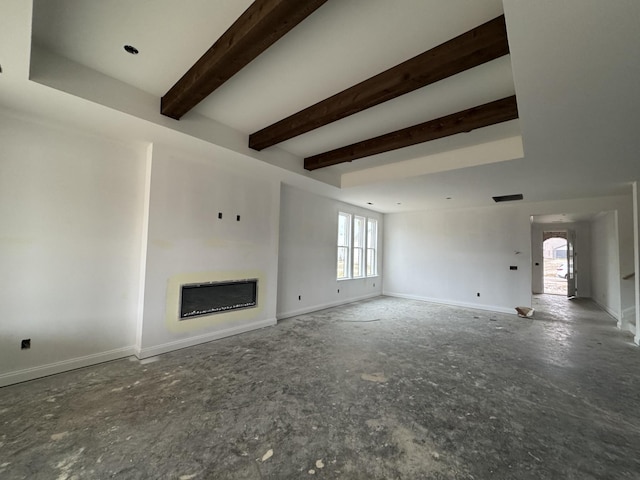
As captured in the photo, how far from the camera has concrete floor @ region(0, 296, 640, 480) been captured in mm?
1627

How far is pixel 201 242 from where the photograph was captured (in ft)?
12.3

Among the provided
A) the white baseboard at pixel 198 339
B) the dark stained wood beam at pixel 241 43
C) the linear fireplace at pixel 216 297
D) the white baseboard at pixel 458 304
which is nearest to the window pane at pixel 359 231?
the white baseboard at pixel 458 304

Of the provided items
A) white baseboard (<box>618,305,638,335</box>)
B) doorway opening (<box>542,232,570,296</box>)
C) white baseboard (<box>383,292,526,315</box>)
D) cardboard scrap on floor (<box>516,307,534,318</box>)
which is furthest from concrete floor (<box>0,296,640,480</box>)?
→ doorway opening (<box>542,232,570,296</box>)

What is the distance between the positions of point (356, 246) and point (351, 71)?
536 centimetres

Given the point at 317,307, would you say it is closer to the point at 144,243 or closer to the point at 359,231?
the point at 359,231

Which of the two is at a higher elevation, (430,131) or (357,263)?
(430,131)

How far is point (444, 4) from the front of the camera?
1.66m

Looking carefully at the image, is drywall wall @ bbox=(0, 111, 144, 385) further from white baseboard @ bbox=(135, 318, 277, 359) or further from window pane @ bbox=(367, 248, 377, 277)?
window pane @ bbox=(367, 248, 377, 277)

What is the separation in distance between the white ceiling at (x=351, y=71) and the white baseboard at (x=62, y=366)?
8.45 feet

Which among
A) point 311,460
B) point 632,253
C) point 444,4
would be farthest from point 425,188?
point 311,460

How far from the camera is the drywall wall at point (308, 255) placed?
207 inches

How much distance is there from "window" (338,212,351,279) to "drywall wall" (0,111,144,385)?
4530 millimetres

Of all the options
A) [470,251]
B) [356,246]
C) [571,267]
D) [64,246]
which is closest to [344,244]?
[356,246]

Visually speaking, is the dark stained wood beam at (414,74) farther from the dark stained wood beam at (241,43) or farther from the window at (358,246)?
the window at (358,246)
